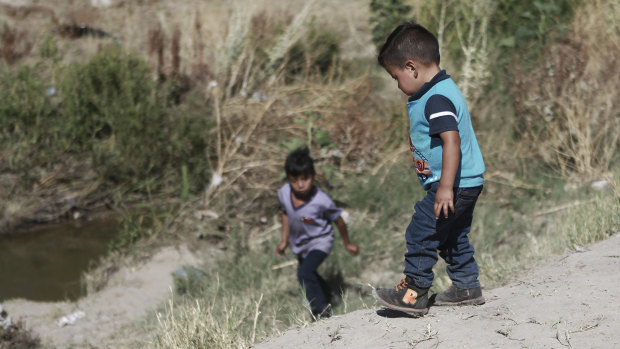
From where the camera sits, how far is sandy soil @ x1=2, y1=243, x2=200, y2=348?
449 cm

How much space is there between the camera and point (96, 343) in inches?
173

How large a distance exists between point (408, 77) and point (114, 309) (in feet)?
10.5

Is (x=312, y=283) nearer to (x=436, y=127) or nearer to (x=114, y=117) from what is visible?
(x=436, y=127)

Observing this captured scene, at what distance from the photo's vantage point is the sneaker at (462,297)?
123 inches

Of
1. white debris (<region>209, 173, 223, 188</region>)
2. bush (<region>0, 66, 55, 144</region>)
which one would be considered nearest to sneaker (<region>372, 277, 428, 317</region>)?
white debris (<region>209, 173, 223, 188</region>)

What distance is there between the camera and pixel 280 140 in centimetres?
643

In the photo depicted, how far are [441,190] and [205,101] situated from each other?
525 cm

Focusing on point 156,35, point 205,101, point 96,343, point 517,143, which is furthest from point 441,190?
point 156,35

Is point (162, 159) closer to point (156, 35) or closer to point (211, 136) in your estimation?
point (211, 136)

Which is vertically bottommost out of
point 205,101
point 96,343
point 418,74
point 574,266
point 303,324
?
point 96,343

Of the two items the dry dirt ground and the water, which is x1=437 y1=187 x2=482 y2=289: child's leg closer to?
the dry dirt ground

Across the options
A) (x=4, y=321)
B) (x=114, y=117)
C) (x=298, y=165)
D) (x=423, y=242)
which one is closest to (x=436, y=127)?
(x=423, y=242)

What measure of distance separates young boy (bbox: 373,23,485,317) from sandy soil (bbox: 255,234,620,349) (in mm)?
164

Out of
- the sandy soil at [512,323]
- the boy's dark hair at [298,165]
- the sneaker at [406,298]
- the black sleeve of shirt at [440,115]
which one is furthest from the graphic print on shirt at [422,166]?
the boy's dark hair at [298,165]
